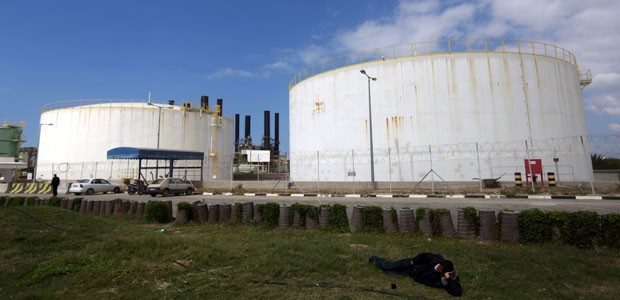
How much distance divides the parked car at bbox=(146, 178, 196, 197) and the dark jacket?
766 inches

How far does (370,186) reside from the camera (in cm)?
2145

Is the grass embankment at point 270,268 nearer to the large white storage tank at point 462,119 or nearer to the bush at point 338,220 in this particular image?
the bush at point 338,220

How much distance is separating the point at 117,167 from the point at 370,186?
27.6 metres

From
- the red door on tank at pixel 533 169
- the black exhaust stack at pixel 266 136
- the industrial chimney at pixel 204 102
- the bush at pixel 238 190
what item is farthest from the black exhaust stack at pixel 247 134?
the red door on tank at pixel 533 169

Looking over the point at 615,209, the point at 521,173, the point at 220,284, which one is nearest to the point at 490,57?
the point at 521,173

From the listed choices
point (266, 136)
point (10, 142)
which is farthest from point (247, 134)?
point (10, 142)

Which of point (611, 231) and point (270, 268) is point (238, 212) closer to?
point (270, 268)

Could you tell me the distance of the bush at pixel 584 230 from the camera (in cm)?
603

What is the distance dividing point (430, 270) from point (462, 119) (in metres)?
19.7

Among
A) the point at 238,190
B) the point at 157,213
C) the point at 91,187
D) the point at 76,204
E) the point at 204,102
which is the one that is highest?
the point at 204,102

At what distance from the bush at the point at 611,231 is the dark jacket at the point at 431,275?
12.9 ft

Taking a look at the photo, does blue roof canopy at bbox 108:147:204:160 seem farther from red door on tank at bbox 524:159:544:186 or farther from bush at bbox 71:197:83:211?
red door on tank at bbox 524:159:544:186

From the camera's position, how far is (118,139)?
35781 millimetres

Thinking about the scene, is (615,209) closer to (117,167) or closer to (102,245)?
(102,245)
